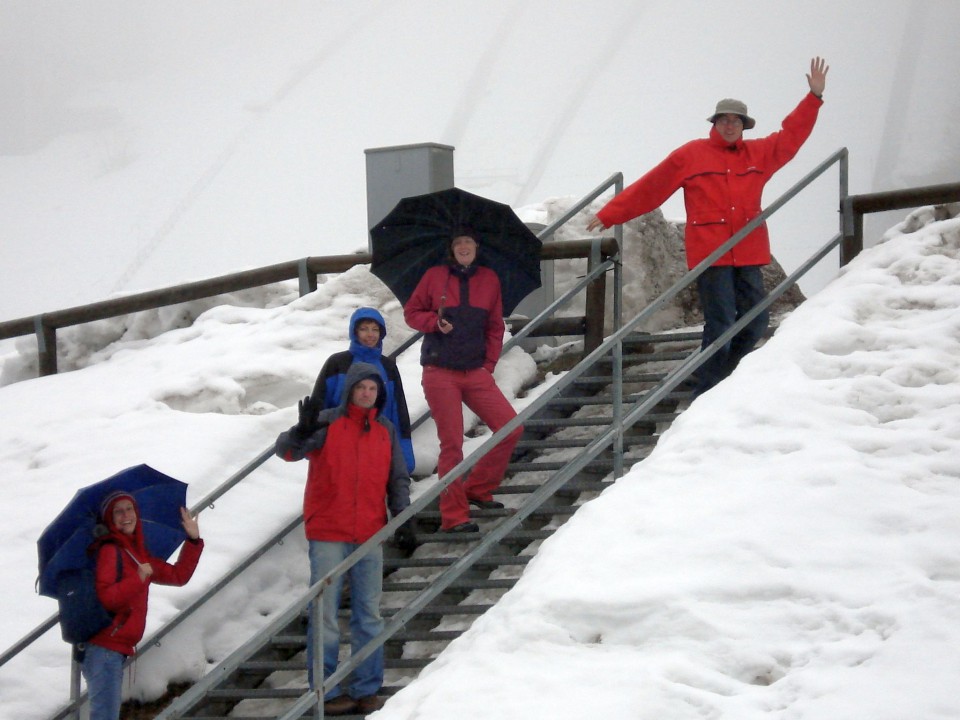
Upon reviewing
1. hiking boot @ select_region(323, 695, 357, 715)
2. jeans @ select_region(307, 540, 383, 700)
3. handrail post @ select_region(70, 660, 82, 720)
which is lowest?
handrail post @ select_region(70, 660, 82, 720)

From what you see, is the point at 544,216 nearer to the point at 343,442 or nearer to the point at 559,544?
the point at 343,442

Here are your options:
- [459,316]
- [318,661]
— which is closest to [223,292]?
[459,316]

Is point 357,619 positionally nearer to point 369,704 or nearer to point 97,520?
point 369,704

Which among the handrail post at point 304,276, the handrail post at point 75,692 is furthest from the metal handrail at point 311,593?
the handrail post at point 304,276

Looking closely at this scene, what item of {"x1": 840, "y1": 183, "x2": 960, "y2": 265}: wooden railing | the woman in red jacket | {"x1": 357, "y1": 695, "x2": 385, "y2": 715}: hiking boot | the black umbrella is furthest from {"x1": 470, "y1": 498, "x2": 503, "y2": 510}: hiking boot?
{"x1": 840, "y1": 183, "x2": 960, "y2": 265}: wooden railing

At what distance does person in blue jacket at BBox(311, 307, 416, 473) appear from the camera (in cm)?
566

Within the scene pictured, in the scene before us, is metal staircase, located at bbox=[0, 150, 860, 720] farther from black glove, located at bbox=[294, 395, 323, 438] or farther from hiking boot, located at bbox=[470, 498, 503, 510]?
black glove, located at bbox=[294, 395, 323, 438]

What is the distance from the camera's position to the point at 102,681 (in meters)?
4.94

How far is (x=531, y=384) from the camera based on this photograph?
23.9 ft

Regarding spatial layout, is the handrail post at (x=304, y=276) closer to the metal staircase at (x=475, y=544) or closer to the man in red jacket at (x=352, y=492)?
the metal staircase at (x=475, y=544)

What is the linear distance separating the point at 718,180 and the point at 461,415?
1681 millimetres

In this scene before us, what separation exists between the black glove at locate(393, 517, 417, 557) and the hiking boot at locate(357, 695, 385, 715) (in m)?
0.73

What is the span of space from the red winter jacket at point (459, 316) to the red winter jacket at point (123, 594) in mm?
1521

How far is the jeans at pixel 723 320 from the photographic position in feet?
19.6
